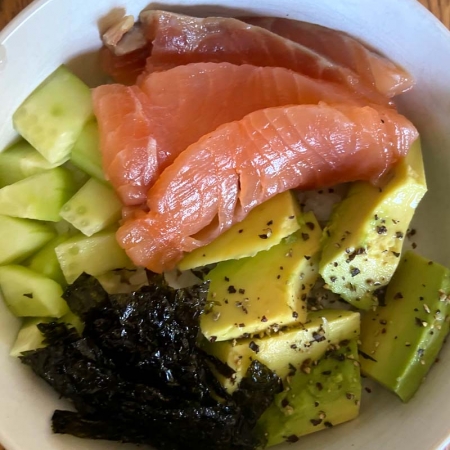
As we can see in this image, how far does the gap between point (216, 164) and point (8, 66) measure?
2.04 ft

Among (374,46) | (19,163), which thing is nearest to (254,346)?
(19,163)

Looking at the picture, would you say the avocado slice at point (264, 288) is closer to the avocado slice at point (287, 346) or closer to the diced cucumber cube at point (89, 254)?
the avocado slice at point (287, 346)

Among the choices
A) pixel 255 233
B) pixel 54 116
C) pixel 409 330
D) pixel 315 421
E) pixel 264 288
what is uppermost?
pixel 54 116

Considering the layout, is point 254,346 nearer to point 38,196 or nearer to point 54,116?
point 38,196

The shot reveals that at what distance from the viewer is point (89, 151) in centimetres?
154

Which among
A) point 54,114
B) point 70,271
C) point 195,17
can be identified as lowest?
point 70,271

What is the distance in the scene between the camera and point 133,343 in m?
1.50

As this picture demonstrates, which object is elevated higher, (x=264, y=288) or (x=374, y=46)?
(x=374, y=46)

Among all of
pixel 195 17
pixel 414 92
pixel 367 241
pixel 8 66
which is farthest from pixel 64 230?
pixel 414 92

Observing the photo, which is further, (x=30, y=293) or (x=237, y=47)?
(x=237, y=47)

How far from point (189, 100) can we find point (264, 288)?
22.9 inches

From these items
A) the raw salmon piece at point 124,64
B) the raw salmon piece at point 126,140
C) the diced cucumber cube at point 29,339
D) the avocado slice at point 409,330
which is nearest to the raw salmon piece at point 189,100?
the raw salmon piece at point 126,140

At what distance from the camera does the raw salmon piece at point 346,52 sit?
1.64m

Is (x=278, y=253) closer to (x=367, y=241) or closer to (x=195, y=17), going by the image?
(x=367, y=241)
